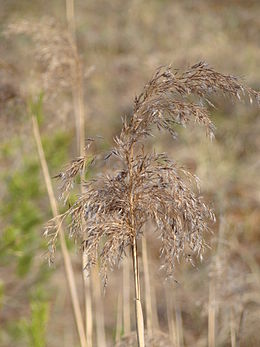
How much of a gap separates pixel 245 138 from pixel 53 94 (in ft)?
16.5

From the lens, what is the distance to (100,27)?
9.58 m

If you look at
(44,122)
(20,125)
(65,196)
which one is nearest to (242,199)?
(44,122)

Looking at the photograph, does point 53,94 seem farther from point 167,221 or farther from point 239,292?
point 167,221

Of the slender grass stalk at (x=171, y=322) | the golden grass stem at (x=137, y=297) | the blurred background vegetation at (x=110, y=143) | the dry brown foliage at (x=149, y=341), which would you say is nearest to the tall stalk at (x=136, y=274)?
the golden grass stem at (x=137, y=297)

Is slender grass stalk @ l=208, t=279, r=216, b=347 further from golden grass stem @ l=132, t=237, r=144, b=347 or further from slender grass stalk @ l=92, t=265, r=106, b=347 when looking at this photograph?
golden grass stem @ l=132, t=237, r=144, b=347

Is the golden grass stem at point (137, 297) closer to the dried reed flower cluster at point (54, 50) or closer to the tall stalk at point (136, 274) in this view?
the tall stalk at point (136, 274)

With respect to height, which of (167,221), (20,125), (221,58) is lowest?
(167,221)

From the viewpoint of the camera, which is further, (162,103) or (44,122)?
(44,122)

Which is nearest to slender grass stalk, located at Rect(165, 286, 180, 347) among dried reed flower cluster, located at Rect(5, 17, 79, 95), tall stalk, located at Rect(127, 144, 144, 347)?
dried reed flower cluster, located at Rect(5, 17, 79, 95)

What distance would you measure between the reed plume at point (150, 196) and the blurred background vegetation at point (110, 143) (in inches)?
8.0

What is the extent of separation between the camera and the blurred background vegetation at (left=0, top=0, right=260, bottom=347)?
2432mm

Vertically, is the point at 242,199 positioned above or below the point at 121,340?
above

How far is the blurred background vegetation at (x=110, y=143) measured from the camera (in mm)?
2432

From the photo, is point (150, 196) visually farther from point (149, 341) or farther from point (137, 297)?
point (149, 341)
